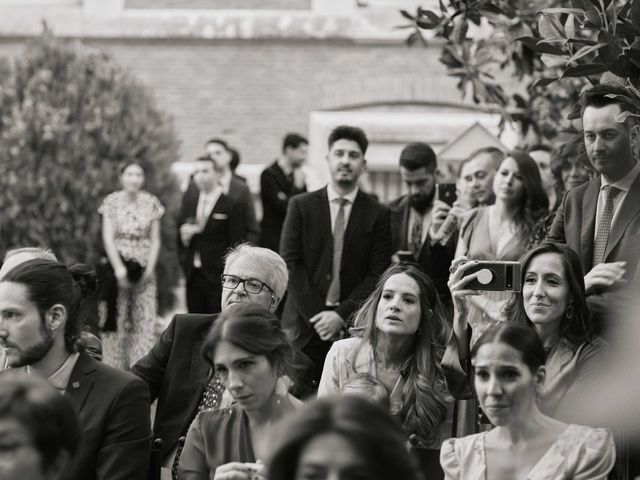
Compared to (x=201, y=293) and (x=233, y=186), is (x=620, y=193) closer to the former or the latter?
(x=201, y=293)

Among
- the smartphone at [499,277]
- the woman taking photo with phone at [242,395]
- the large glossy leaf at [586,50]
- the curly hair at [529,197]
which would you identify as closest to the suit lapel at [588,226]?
the large glossy leaf at [586,50]

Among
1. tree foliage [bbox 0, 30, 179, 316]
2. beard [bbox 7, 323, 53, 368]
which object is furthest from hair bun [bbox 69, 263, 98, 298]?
tree foliage [bbox 0, 30, 179, 316]

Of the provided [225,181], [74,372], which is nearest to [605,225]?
[74,372]

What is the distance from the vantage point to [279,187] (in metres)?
12.3

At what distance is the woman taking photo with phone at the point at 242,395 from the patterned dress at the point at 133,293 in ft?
22.5

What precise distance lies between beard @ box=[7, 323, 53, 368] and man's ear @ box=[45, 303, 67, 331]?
0.03 metres

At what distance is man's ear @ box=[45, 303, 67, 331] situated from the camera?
5.41 meters

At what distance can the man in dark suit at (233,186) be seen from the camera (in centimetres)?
1256

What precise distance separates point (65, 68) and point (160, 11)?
8.73 ft

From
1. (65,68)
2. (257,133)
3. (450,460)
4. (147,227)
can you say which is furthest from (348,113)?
(450,460)

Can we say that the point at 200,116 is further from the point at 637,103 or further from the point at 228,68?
the point at 637,103

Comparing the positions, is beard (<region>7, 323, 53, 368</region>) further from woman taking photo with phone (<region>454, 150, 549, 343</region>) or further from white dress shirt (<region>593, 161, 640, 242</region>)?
woman taking photo with phone (<region>454, 150, 549, 343</region>)

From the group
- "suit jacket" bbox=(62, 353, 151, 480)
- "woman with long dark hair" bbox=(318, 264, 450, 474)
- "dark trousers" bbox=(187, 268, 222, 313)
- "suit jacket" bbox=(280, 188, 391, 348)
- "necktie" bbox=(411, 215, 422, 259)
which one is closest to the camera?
"suit jacket" bbox=(62, 353, 151, 480)

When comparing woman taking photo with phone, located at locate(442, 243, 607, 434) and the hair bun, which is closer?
woman taking photo with phone, located at locate(442, 243, 607, 434)
